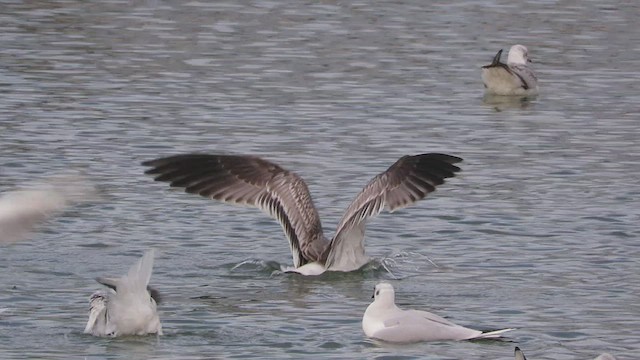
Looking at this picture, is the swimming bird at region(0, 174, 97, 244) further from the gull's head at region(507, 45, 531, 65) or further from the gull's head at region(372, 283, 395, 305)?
the gull's head at region(507, 45, 531, 65)

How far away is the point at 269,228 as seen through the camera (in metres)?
14.3

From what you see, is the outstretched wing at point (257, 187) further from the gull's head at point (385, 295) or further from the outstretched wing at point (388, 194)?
the gull's head at point (385, 295)

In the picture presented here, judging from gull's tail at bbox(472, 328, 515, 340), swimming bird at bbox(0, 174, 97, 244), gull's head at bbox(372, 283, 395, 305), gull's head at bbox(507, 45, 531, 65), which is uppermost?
swimming bird at bbox(0, 174, 97, 244)

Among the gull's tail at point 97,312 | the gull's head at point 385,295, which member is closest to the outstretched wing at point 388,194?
the gull's head at point 385,295

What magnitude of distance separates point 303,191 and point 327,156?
3882 millimetres

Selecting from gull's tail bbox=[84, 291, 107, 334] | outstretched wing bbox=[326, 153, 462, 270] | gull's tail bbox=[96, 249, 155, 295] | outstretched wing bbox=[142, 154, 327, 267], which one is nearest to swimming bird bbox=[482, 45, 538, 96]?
outstretched wing bbox=[142, 154, 327, 267]

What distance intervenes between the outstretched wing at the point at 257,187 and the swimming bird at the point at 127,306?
7.32 feet

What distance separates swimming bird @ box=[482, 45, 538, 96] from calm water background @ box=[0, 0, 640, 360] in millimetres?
272

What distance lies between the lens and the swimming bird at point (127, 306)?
1018 cm

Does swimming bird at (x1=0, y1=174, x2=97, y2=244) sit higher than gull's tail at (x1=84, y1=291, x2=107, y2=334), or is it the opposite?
swimming bird at (x1=0, y1=174, x2=97, y2=244)

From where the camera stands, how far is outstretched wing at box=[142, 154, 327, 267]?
12.8 m

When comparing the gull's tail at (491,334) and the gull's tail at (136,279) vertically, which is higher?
the gull's tail at (136,279)

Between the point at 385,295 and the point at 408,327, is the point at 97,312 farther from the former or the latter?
the point at 408,327

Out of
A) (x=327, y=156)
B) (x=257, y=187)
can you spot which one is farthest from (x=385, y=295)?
(x=327, y=156)
